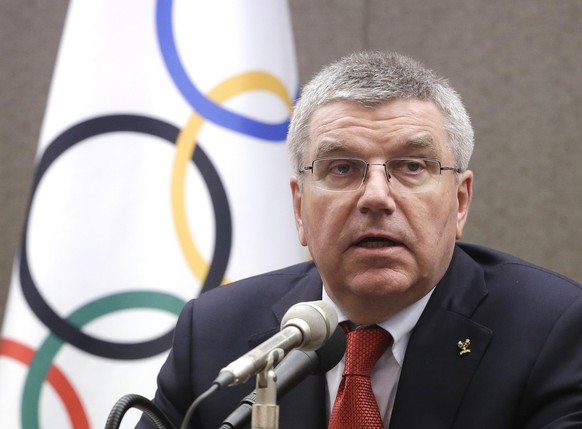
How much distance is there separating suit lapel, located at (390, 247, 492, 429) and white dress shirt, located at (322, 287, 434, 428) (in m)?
0.03

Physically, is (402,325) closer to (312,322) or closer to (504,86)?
(312,322)

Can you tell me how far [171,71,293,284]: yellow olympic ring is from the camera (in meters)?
2.70

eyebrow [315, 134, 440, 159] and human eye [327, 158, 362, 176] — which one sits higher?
eyebrow [315, 134, 440, 159]

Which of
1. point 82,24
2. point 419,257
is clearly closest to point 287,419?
point 419,257

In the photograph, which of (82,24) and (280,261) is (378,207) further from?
(82,24)

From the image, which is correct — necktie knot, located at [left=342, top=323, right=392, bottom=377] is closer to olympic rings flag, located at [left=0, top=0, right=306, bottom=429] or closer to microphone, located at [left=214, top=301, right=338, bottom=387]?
microphone, located at [left=214, top=301, right=338, bottom=387]

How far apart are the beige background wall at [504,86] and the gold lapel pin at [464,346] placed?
1.90 m

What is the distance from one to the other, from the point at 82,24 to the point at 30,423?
1.31m

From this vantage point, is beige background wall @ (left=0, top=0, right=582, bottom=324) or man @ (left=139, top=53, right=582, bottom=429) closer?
man @ (left=139, top=53, right=582, bottom=429)

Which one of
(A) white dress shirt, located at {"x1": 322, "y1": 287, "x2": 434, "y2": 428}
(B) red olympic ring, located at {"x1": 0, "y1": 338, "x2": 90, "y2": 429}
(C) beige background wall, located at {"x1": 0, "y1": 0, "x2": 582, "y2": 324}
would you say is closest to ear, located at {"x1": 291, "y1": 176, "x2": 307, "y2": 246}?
(A) white dress shirt, located at {"x1": 322, "y1": 287, "x2": 434, "y2": 428}

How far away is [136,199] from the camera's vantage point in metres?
2.74

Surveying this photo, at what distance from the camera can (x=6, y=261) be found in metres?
3.76

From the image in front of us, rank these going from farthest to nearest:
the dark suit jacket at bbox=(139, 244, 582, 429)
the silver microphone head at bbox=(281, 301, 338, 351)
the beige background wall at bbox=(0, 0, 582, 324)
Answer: the beige background wall at bbox=(0, 0, 582, 324), the dark suit jacket at bbox=(139, 244, 582, 429), the silver microphone head at bbox=(281, 301, 338, 351)

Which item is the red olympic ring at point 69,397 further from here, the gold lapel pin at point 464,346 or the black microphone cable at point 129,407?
the gold lapel pin at point 464,346
